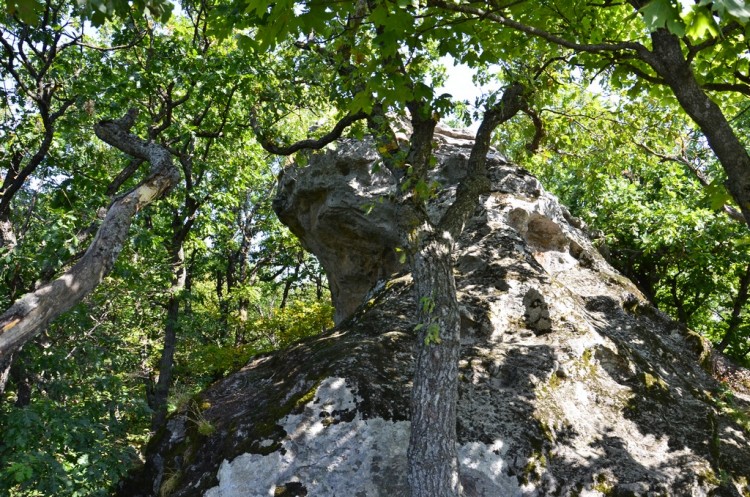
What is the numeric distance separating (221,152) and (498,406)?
414 inches

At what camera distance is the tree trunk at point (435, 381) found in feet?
13.8

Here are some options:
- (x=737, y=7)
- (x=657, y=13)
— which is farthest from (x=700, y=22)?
(x=737, y=7)

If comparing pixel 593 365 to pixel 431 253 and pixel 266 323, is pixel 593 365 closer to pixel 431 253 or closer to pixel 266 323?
pixel 431 253

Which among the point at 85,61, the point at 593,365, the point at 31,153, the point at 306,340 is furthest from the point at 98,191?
the point at 593,365

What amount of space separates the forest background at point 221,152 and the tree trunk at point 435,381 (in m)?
0.77

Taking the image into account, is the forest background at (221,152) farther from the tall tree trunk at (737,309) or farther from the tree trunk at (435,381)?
the tree trunk at (435,381)

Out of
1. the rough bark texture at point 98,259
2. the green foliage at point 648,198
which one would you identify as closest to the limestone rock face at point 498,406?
the rough bark texture at point 98,259

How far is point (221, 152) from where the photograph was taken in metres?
13.7

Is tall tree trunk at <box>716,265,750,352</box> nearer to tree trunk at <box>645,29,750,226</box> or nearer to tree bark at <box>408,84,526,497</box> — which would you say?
tree bark at <box>408,84,526,497</box>

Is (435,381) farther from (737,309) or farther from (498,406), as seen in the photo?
(737,309)

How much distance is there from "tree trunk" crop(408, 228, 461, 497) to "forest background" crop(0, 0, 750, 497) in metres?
0.77

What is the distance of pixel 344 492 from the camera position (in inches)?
184

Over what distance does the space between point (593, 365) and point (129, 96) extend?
358 inches

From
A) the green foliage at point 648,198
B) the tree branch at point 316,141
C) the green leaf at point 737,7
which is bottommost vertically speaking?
the green leaf at point 737,7
